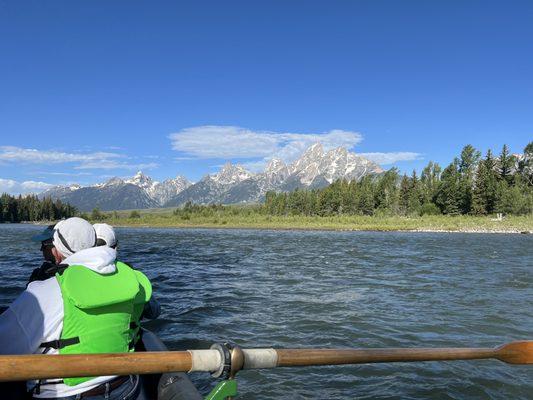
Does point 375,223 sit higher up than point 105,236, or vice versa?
point 105,236

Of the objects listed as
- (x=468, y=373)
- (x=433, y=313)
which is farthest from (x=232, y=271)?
(x=468, y=373)

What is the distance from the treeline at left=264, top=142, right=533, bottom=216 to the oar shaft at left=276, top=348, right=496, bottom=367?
327 ft

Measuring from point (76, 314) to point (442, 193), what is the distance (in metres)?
110

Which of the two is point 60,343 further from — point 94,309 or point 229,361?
point 229,361

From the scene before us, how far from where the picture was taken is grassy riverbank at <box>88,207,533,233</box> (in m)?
81.4

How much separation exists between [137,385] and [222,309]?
27.6 ft

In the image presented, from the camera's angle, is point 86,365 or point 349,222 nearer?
point 86,365

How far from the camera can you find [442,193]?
342ft

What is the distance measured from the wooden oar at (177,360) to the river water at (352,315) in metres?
3.38

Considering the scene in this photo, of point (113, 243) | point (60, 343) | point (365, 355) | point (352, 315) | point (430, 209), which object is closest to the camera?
point (60, 343)

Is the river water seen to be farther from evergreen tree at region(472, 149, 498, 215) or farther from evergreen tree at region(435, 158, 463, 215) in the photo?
evergreen tree at region(435, 158, 463, 215)

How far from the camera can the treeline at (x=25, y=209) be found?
172 metres

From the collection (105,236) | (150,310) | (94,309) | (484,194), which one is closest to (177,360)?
(94,309)

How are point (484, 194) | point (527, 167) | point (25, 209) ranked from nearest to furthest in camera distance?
point (484, 194), point (527, 167), point (25, 209)
